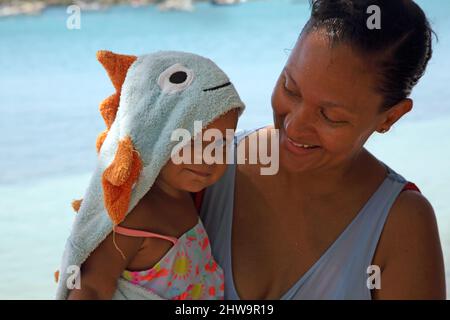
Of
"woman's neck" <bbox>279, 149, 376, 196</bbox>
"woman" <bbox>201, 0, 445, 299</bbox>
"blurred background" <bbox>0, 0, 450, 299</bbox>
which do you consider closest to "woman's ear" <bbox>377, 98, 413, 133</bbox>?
"woman" <bbox>201, 0, 445, 299</bbox>

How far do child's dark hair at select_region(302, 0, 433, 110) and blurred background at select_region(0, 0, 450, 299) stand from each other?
218 mm

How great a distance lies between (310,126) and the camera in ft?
5.73

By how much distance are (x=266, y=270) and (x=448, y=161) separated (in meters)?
3.56

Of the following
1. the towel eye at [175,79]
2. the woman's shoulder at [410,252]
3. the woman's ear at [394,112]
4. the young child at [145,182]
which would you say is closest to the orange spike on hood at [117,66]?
the young child at [145,182]

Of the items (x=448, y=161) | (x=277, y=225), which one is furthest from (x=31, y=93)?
(x=277, y=225)

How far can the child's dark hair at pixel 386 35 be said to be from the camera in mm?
1698

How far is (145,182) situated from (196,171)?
125 millimetres

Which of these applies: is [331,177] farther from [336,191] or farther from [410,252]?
[410,252]

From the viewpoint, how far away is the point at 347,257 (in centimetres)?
189

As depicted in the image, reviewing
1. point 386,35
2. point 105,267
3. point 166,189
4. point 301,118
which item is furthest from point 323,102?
point 105,267

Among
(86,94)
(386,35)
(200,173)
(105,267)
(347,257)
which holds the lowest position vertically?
(86,94)

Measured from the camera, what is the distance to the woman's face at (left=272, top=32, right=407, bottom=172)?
5.59ft

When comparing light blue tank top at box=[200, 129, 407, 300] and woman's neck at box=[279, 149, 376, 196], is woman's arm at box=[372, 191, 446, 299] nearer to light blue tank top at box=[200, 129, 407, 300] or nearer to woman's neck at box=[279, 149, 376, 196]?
light blue tank top at box=[200, 129, 407, 300]

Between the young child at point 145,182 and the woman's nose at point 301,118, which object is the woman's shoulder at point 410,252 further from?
the young child at point 145,182
